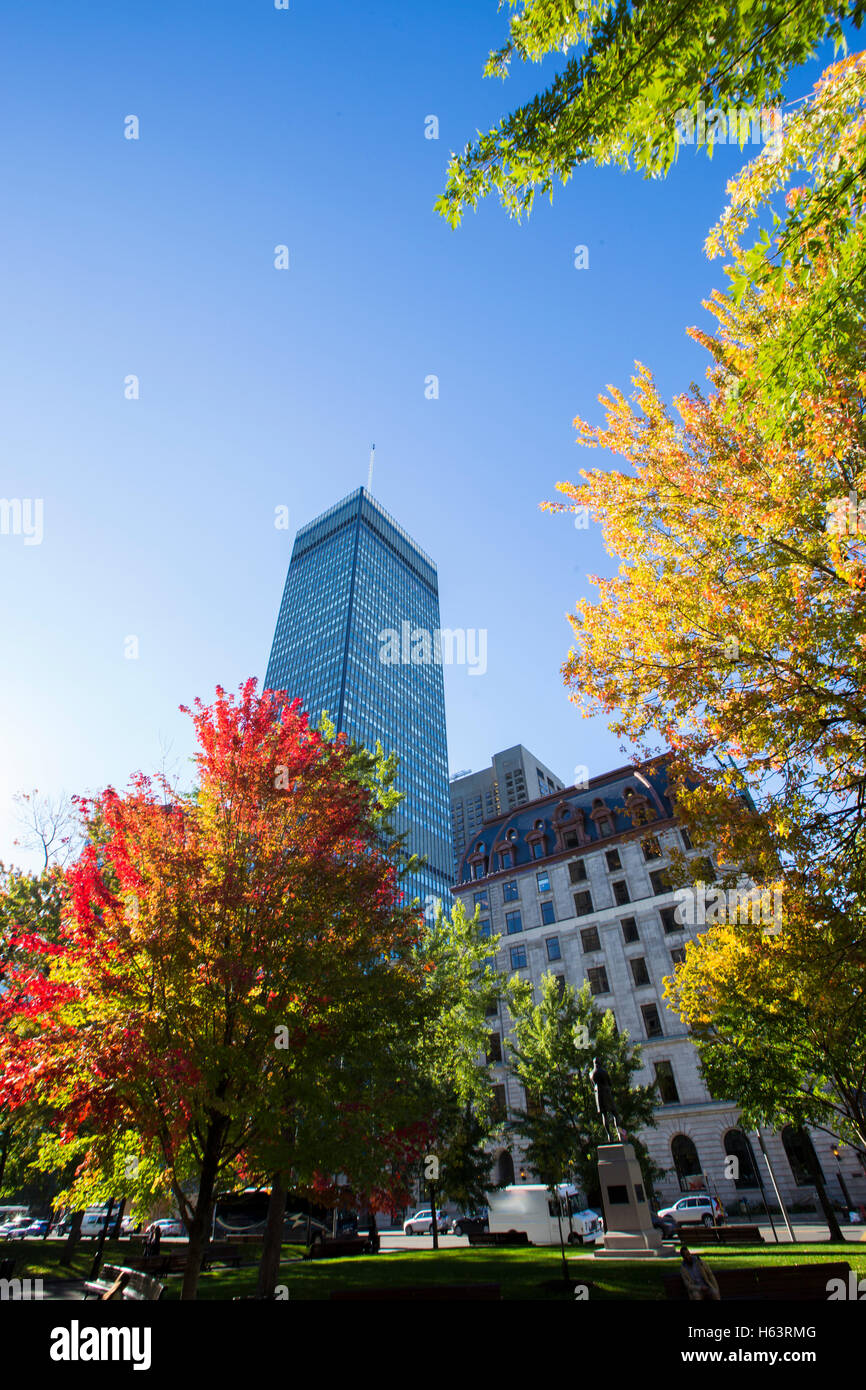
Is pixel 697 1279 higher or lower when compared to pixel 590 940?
lower

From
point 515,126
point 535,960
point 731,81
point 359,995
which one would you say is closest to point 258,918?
point 359,995

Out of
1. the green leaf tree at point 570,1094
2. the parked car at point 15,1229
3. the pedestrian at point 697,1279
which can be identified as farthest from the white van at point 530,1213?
the parked car at point 15,1229

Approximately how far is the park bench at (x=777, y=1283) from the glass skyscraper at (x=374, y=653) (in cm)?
9143

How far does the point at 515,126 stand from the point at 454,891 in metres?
52.4

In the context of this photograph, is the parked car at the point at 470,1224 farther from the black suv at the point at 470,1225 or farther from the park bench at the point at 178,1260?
the park bench at the point at 178,1260

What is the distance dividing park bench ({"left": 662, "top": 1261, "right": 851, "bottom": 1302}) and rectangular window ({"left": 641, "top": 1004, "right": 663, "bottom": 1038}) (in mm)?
30681

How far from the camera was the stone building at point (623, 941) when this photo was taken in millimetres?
33250

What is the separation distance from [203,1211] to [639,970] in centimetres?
3681

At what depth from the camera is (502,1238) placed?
914 inches

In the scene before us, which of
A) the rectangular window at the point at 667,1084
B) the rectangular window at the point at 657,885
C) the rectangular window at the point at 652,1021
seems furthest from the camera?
the rectangular window at the point at 657,885

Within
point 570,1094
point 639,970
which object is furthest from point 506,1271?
point 639,970

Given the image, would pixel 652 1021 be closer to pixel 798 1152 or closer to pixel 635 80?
pixel 798 1152

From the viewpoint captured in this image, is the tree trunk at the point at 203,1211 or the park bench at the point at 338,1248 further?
the park bench at the point at 338,1248

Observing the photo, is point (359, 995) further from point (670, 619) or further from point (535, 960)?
point (535, 960)
